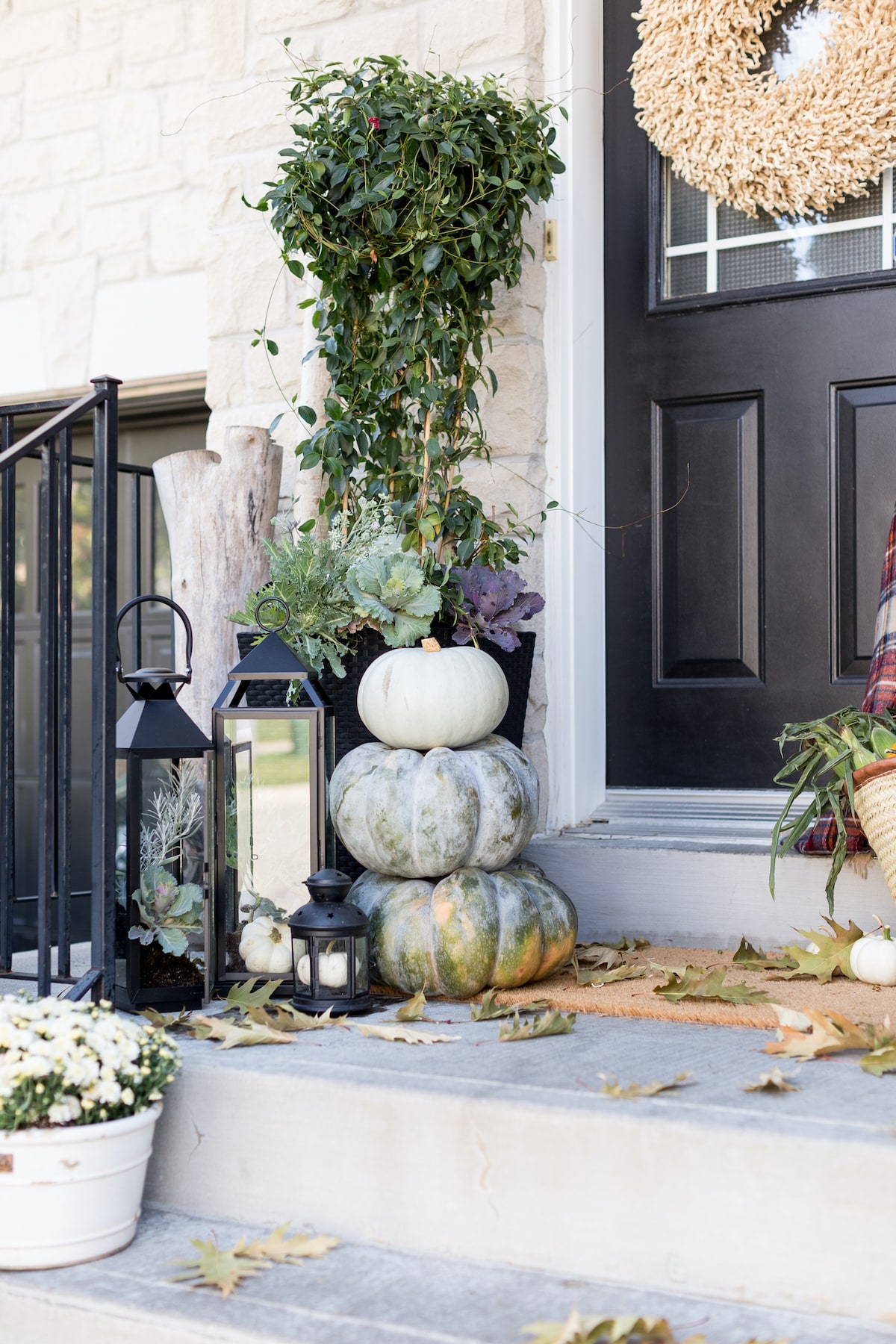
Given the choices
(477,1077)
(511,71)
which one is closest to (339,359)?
(511,71)

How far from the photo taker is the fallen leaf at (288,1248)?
1.52 m

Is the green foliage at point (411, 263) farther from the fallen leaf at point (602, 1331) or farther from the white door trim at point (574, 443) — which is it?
the fallen leaf at point (602, 1331)

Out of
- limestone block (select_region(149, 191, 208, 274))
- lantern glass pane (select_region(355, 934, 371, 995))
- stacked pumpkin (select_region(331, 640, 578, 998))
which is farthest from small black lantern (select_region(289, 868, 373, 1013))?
limestone block (select_region(149, 191, 208, 274))

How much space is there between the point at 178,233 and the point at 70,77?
70cm

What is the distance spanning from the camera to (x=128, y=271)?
3.92 m

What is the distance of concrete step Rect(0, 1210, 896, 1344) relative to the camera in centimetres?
130

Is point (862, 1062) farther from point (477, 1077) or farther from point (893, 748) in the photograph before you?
point (893, 748)

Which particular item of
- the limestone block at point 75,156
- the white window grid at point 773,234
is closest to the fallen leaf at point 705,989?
the white window grid at point 773,234

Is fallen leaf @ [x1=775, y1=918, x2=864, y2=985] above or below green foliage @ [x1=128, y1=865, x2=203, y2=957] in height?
below

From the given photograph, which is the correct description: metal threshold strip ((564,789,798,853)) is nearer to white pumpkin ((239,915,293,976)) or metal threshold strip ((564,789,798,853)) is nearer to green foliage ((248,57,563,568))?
green foliage ((248,57,563,568))

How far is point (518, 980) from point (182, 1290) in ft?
2.60

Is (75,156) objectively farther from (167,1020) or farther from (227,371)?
(167,1020)

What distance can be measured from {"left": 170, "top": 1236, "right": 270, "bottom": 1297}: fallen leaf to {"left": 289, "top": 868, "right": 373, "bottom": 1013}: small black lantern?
495mm

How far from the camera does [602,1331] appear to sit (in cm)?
125
